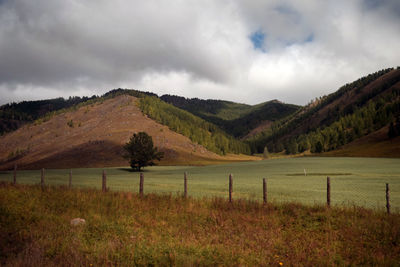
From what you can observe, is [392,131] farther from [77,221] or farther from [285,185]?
[77,221]

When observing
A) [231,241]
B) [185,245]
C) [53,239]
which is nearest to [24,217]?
[53,239]

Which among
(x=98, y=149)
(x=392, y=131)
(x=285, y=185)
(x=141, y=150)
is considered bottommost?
(x=285, y=185)

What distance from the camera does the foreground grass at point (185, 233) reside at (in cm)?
988

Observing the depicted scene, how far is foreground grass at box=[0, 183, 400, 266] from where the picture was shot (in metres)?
9.88

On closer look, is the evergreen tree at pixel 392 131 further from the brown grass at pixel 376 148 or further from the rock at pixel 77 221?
the rock at pixel 77 221

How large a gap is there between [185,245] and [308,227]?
7.19 metres

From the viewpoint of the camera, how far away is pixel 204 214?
51.6 feet

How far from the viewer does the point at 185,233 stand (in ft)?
42.4

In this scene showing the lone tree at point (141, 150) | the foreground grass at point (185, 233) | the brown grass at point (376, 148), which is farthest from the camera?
the brown grass at point (376, 148)

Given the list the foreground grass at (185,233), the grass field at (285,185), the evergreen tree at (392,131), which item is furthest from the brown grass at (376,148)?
the foreground grass at (185,233)

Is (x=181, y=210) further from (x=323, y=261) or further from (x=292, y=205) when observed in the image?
(x=323, y=261)

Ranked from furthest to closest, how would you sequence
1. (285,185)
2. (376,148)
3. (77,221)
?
(376,148) → (285,185) → (77,221)

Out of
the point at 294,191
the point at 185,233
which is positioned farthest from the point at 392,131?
the point at 185,233

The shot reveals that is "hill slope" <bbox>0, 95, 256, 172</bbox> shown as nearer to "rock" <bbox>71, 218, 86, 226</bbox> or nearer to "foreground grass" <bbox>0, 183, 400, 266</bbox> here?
"foreground grass" <bbox>0, 183, 400, 266</bbox>
